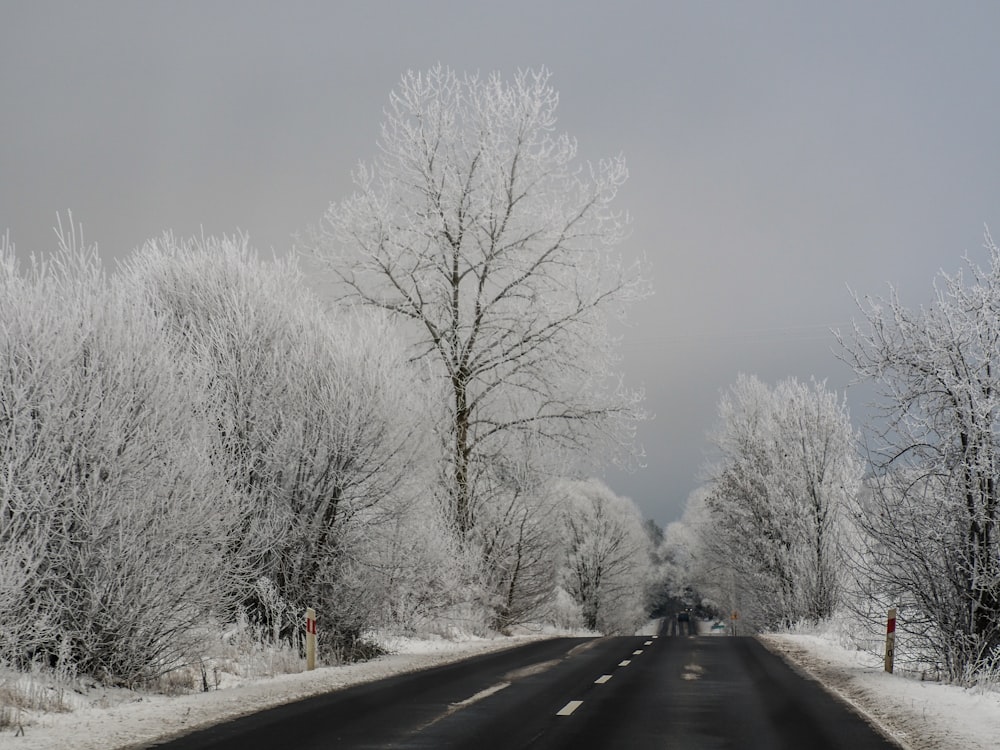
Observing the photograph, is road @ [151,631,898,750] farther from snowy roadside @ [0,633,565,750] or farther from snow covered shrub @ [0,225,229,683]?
snow covered shrub @ [0,225,229,683]

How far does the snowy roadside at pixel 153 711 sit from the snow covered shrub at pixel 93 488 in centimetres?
77

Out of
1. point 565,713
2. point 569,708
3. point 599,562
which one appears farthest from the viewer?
point 599,562

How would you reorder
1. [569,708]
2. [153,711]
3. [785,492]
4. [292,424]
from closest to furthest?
[153,711] → [569,708] → [292,424] → [785,492]

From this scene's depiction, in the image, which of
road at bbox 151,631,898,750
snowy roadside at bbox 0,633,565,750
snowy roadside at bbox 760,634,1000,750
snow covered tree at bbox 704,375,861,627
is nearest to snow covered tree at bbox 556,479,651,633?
snow covered tree at bbox 704,375,861,627

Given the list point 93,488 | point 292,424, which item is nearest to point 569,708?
point 93,488

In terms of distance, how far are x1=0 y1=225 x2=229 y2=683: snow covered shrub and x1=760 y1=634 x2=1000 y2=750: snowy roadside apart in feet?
28.8

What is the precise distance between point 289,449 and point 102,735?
906 cm

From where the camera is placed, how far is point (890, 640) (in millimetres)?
16844

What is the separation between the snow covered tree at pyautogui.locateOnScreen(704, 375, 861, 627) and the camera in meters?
38.2

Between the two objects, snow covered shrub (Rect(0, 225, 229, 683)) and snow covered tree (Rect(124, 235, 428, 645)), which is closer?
snow covered shrub (Rect(0, 225, 229, 683))

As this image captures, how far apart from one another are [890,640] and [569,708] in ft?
23.7

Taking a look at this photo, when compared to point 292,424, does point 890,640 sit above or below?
below

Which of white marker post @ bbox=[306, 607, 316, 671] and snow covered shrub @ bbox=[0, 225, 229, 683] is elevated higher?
snow covered shrub @ bbox=[0, 225, 229, 683]

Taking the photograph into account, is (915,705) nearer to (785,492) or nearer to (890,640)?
(890,640)
